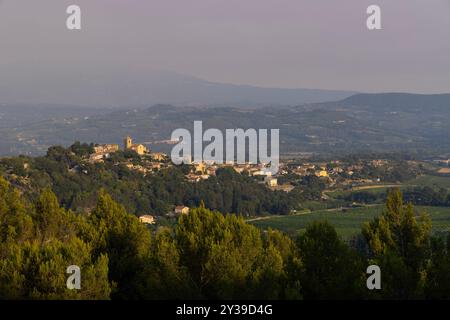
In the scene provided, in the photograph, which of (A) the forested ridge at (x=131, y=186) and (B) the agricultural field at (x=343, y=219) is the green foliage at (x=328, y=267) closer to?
(B) the agricultural field at (x=343, y=219)

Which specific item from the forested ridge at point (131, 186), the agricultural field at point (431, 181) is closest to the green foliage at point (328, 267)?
the forested ridge at point (131, 186)

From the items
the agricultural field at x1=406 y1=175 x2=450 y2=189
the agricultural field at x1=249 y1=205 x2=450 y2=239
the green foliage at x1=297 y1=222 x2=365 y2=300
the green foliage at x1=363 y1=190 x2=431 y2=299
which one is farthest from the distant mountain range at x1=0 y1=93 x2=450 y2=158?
the green foliage at x1=297 y1=222 x2=365 y2=300

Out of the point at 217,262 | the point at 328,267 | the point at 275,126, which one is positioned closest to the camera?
the point at 328,267

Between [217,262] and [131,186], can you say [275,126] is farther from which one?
[217,262]

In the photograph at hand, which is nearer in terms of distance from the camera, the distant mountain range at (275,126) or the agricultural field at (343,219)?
the agricultural field at (343,219)

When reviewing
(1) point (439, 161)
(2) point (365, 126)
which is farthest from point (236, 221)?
(2) point (365, 126)

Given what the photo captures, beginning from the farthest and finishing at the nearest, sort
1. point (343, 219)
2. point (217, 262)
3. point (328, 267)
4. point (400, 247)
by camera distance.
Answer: point (343, 219)
point (400, 247)
point (217, 262)
point (328, 267)

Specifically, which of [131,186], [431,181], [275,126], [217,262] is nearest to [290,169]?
[431,181]
